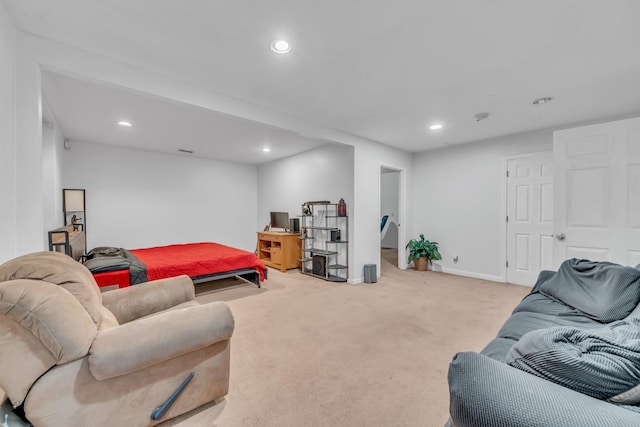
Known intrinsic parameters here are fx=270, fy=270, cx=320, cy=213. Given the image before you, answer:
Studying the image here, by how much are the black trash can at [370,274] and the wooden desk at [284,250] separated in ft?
4.94

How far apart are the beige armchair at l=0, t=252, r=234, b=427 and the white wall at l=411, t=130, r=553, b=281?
454 cm

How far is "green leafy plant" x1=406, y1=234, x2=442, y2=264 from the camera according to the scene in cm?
519

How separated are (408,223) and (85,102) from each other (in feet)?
17.5

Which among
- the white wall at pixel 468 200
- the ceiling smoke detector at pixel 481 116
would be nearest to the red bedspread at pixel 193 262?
the white wall at pixel 468 200

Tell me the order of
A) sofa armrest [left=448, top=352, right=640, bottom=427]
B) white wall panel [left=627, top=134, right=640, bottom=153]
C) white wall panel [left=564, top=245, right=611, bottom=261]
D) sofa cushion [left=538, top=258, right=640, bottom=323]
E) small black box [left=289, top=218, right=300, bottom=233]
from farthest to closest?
small black box [left=289, top=218, right=300, bottom=233], white wall panel [left=564, top=245, right=611, bottom=261], white wall panel [left=627, top=134, right=640, bottom=153], sofa cushion [left=538, top=258, right=640, bottom=323], sofa armrest [left=448, top=352, right=640, bottom=427]

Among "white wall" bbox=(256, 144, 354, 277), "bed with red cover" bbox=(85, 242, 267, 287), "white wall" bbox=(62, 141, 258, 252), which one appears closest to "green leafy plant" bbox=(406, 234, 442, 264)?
"white wall" bbox=(256, 144, 354, 277)

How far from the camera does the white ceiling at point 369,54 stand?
5.54 ft

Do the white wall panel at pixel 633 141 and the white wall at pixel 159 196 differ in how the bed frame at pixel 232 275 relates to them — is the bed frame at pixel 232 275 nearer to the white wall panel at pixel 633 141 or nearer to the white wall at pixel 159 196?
the white wall at pixel 159 196

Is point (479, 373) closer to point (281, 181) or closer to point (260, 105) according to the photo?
point (260, 105)

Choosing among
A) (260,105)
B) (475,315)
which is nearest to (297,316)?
(475,315)

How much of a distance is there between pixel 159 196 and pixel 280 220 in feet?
8.15

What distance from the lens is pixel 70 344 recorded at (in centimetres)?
117

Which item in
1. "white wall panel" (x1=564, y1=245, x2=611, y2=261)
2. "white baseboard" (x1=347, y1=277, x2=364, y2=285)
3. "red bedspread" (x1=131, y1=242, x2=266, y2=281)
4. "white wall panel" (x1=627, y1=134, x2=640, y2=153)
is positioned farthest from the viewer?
"white baseboard" (x1=347, y1=277, x2=364, y2=285)

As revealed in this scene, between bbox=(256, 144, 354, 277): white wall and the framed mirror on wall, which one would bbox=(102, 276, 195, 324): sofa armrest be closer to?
bbox=(256, 144, 354, 277): white wall
